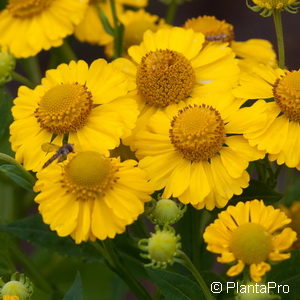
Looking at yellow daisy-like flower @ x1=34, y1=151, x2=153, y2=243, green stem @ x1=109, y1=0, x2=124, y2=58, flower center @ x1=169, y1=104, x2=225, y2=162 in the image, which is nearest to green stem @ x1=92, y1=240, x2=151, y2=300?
yellow daisy-like flower @ x1=34, y1=151, x2=153, y2=243

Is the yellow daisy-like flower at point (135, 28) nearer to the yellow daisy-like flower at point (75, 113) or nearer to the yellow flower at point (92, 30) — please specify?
the yellow flower at point (92, 30)

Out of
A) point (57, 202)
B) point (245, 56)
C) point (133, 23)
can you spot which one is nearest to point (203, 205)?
point (57, 202)

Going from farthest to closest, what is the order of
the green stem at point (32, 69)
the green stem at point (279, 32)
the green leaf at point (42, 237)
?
the green stem at point (32, 69), the green leaf at point (42, 237), the green stem at point (279, 32)

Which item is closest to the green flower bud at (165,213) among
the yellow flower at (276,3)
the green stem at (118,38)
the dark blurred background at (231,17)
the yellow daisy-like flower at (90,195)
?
the yellow daisy-like flower at (90,195)

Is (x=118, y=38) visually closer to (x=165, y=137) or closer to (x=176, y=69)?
(x=176, y=69)

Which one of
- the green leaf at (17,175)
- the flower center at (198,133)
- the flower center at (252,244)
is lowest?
the flower center at (252,244)

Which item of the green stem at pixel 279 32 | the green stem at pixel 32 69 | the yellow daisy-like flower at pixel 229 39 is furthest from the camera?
the green stem at pixel 32 69

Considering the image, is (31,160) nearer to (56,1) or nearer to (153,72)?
(153,72)
